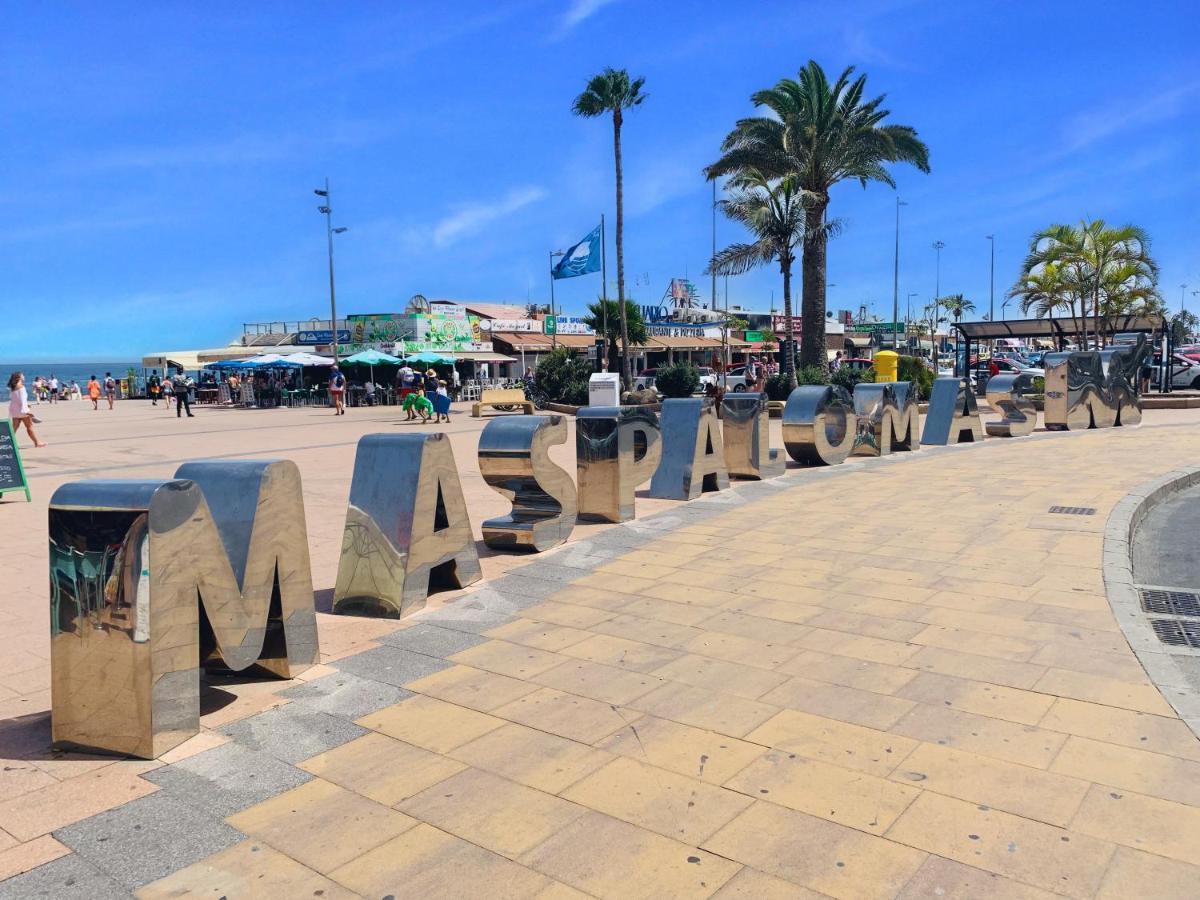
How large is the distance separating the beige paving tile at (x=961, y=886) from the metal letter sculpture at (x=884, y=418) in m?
11.7

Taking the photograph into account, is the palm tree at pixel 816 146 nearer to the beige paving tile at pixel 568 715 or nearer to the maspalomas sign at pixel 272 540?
the maspalomas sign at pixel 272 540

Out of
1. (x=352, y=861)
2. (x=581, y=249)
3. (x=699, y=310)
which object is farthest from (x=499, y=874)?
(x=699, y=310)

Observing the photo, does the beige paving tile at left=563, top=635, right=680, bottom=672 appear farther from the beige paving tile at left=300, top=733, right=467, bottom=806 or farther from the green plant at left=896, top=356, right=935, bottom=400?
the green plant at left=896, top=356, right=935, bottom=400

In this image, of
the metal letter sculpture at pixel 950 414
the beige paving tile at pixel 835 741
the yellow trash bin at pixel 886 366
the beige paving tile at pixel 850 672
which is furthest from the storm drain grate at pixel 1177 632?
the yellow trash bin at pixel 886 366

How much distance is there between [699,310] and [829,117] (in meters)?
47.8

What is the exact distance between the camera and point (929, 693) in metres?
4.62

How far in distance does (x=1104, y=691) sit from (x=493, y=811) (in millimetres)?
3160

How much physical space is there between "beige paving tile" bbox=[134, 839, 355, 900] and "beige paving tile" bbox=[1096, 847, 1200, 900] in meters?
2.49

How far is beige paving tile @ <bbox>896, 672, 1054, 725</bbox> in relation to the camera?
172 inches

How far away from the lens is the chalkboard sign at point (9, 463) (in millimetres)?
10875

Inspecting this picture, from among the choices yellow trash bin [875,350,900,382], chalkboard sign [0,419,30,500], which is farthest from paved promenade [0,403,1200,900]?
yellow trash bin [875,350,900,382]

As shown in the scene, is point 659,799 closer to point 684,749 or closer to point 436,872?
point 684,749

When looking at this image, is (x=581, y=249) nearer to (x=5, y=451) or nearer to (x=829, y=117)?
(x=829, y=117)

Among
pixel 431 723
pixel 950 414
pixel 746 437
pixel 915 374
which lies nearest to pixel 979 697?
pixel 431 723
